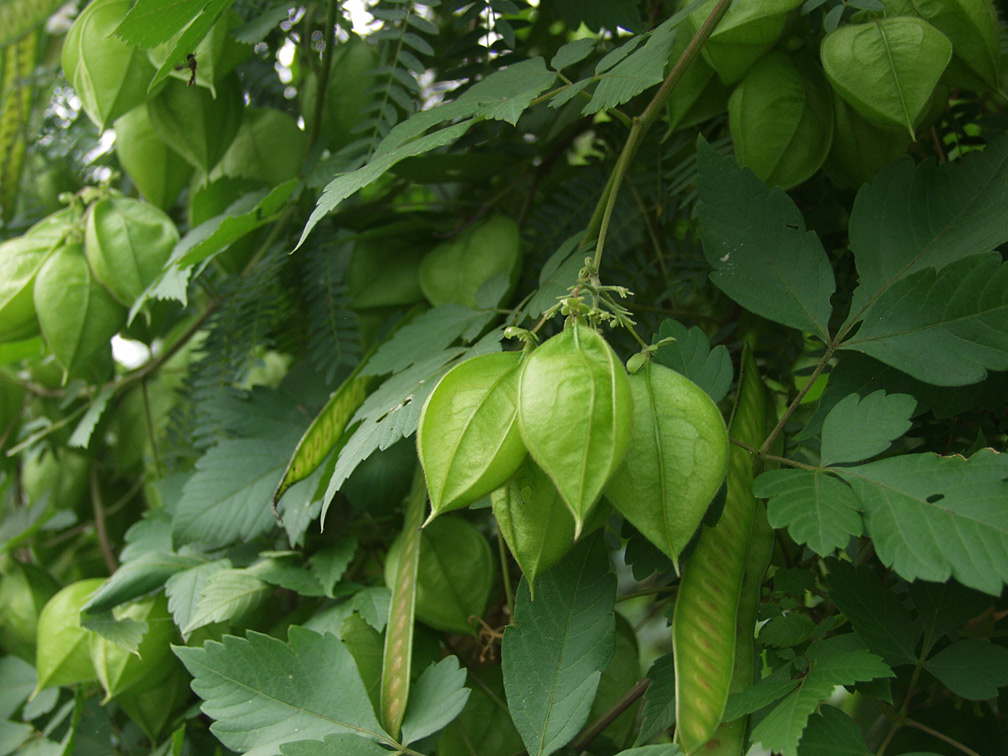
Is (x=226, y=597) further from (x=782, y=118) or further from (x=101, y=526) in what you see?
(x=782, y=118)

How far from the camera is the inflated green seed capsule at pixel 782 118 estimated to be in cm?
80

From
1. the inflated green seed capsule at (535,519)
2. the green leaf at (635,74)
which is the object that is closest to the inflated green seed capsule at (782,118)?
the green leaf at (635,74)

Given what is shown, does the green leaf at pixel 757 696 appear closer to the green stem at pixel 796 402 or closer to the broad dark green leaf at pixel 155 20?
the green stem at pixel 796 402

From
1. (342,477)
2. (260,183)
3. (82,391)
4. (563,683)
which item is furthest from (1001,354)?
(82,391)

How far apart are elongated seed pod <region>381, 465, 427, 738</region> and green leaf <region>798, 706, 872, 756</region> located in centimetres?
36

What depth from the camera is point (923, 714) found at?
87 centimetres

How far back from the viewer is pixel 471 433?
61 cm

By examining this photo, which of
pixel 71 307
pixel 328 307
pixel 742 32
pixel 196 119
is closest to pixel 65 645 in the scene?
pixel 71 307

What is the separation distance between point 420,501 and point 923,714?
0.63 m

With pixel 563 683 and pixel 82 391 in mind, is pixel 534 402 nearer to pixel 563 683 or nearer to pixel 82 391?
pixel 563 683

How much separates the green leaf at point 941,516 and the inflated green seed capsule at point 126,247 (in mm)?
968

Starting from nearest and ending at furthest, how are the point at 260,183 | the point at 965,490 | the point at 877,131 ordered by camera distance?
the point at 965,490 < the point at 877,131 < the point at 260,183

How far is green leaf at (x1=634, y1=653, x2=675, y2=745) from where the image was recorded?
0.68m

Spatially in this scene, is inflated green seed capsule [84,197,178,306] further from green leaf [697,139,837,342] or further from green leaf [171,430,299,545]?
green leaf [697,139,837,342]
